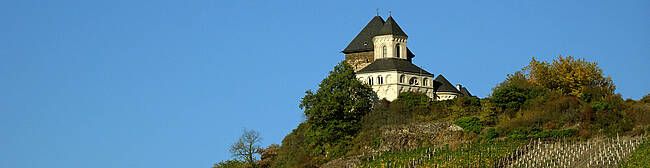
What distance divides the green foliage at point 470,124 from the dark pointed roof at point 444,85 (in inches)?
478

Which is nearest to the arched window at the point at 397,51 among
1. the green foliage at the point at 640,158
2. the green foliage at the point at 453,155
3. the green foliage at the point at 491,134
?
the green foliage at the point at 453,155

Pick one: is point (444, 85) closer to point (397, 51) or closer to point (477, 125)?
point (397, 51)

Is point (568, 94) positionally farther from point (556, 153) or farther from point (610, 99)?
point (556, 153)

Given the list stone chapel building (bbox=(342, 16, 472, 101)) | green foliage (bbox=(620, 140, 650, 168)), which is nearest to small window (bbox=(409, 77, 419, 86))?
stone chapel building (bbox=(342, 16, 472, 101))

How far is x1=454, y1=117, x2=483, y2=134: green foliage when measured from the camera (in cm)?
8225

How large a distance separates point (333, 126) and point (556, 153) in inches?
591

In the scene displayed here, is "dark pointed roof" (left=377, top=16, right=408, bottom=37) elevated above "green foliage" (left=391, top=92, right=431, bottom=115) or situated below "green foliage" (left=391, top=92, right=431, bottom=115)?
above

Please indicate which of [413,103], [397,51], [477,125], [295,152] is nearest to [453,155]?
[477,125]

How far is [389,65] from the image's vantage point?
94.2 metres

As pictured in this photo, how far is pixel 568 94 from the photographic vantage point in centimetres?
8688

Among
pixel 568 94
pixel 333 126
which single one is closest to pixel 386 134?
pixel 333 126

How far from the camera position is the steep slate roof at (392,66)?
93781 mm

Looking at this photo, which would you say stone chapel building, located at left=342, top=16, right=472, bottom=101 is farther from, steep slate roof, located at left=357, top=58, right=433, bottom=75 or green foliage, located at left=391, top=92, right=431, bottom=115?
green foliage, located at left=391, top=92, right=431, bottom=115

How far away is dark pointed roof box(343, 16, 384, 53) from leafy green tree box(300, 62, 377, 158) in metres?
9.45
